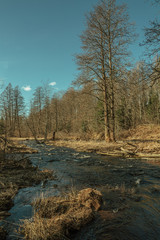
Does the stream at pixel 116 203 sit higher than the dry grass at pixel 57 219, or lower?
lower

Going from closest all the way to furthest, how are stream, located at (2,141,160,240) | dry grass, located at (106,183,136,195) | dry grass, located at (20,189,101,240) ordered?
dry grass, located at (20,189,101,240)
stream, located at (2,141,160,240)
dry grass, located at (106,183,136,195)

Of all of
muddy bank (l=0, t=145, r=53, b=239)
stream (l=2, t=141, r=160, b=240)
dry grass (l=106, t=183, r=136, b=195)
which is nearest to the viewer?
stream (l=2, t=141, r=160, b=240)

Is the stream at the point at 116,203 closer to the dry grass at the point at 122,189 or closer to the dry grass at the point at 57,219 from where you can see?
the dry grass at the point at 122,189

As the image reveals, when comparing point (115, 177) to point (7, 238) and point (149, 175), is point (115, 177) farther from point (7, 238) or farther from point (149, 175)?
point (7, 238)

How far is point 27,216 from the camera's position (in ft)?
10.5

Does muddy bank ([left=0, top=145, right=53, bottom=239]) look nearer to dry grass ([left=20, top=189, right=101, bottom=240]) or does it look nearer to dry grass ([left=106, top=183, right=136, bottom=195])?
dry grass ([left=20, top=189, right=101, bottom=240])

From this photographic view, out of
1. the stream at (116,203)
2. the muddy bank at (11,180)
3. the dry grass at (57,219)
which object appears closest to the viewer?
the dry grass at (57,219)

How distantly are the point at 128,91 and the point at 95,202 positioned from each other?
12.9 meters

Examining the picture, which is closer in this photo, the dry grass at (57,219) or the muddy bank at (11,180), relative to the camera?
the dry grass at (57,219)

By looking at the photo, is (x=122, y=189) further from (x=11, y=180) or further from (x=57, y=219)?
(x=11, y=180)

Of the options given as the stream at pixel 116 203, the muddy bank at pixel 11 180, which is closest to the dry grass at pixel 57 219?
the stream at pixel 116 203

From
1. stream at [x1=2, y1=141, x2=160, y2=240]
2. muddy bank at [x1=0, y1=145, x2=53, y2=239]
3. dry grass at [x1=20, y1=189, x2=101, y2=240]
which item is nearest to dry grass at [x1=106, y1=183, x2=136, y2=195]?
stream at [x1=2, y1=141, x2=160, y2=240]

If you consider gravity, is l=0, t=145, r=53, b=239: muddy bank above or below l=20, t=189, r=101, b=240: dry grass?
below

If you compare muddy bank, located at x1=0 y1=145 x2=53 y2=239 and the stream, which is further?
muddy bank, located at x1=0 y1=145 x2=53 y2=239
